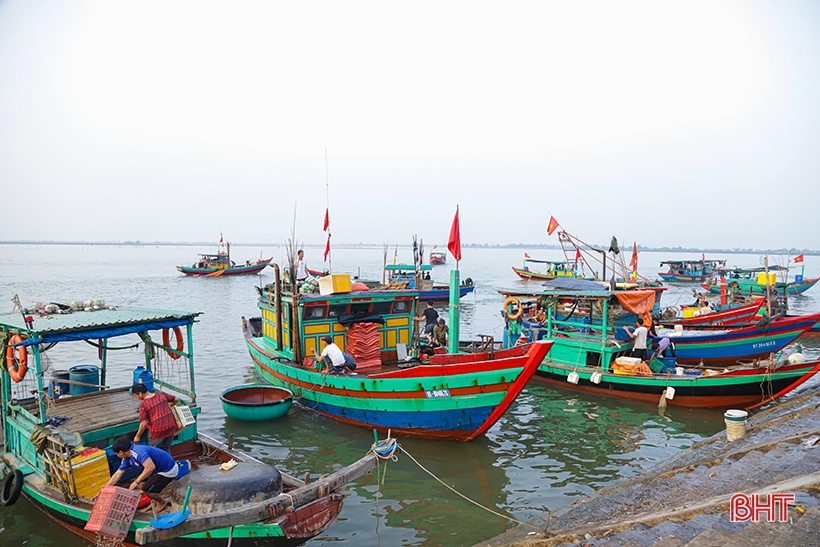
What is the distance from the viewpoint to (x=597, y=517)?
6.55 metres

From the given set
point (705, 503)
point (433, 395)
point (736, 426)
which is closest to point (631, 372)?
point (736, 426)

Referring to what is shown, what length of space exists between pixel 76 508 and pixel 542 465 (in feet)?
24.9

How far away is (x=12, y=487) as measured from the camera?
286 inches

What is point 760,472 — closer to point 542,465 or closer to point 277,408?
point 542,465

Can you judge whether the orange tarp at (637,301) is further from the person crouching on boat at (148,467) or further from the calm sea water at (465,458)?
the person crouching on boat at (148,467)

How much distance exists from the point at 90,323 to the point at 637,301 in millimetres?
12646

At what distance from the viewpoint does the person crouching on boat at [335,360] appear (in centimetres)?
1122

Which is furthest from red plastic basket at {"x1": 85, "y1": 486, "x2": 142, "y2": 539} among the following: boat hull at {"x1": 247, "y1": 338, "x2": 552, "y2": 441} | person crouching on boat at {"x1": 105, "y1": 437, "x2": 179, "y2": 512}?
boat hull at {"x1": 247, "y1": 338, "x2": 552, "y2": 441}

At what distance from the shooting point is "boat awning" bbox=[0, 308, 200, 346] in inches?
272

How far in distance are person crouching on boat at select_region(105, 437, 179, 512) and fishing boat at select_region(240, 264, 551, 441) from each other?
4730 mm

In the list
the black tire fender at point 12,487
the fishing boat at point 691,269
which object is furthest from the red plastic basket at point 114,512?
the fishing boat at point 691,269

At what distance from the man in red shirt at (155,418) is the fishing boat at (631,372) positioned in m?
10.6

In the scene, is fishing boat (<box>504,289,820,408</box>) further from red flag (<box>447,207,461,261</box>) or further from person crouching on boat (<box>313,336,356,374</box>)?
person crouching on boat (<box>313,336,356,374</box>)

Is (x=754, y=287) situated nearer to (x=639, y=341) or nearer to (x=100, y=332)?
(x=639, y=341)
